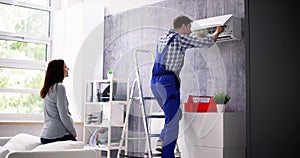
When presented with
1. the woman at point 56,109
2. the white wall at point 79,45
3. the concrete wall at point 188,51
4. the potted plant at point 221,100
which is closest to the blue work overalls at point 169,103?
the potted plant at point 221,100

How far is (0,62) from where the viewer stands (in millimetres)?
4676

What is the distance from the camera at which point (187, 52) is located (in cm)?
385

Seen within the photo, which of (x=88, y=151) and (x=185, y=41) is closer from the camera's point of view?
(x=88, y=151)

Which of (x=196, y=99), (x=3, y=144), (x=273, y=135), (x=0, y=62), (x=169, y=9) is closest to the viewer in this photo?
(x=273, y=135)

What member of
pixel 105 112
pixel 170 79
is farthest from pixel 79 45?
pixel 170 79

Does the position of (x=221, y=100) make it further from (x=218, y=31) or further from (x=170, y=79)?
(x=218, y=31)

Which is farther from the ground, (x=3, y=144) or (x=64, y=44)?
(x=64, y=44)

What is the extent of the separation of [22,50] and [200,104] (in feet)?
8.58

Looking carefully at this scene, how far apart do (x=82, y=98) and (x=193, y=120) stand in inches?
76.3

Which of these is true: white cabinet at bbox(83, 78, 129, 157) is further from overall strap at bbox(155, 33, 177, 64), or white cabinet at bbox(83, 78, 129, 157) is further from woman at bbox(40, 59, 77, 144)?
woman at bbox(40, 59, 77, 144)

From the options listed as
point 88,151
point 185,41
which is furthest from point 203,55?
point 88,151

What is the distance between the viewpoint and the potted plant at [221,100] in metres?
3.19

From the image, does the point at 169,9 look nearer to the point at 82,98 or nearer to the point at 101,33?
the point at 101,33

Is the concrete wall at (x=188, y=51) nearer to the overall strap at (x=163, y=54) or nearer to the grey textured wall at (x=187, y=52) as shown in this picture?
the grey textured wall at (x=187, y=52)
